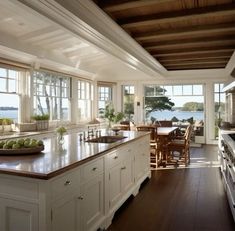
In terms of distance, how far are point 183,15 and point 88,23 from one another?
1.24 m

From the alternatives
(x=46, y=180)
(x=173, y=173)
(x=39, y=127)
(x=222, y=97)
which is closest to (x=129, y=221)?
(x=46, y=180)

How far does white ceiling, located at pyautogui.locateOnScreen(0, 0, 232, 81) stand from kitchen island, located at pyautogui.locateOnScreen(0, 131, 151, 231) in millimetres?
1576

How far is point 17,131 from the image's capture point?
18.6 feet

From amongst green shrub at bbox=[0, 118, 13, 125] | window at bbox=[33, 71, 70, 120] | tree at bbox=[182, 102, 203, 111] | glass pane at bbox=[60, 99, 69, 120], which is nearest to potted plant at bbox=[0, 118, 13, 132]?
green shrub at bbox=[0, 118, 13, 125]

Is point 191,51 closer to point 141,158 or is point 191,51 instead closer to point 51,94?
point 141,158

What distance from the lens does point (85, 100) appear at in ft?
29.3

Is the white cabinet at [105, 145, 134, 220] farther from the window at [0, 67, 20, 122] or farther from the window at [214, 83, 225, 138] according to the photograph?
the window at [214, 83, 225, 138]

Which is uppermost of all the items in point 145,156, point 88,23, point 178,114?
point 88,23

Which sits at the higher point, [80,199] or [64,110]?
[64,110]

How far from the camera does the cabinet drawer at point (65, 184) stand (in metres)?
1.96

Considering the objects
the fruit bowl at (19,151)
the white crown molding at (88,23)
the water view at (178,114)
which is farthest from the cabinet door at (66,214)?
the water view at (178,114)

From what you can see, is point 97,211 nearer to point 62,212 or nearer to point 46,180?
point 62,212

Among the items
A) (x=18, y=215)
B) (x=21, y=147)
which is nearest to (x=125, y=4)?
(x=21, y=147)

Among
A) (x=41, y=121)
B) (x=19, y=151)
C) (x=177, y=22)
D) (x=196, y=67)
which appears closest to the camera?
(x=19, y=151)
